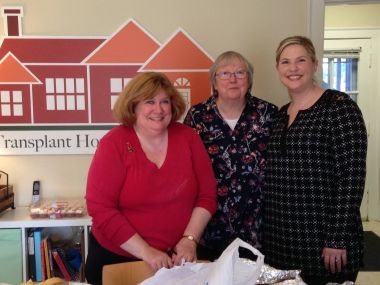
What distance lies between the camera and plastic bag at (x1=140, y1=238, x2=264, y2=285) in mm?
913

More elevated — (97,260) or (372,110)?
(372,110)

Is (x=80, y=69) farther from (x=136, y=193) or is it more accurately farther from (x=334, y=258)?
(x=334, y=258)

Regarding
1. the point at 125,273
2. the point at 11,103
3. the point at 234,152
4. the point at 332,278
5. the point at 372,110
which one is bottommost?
the point at 332,278

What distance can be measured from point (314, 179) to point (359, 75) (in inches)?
126

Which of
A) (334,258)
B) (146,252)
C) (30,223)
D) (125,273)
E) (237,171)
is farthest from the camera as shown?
(30,223)

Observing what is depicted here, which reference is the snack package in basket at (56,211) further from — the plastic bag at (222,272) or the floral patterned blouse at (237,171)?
the plastic bag at (222,272)

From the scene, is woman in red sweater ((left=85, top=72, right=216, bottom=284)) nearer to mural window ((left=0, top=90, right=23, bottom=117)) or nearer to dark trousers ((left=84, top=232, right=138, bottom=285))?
dark trousers ((left=84, top=232, right=138, bottom=285))

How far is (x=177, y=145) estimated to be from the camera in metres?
1.57

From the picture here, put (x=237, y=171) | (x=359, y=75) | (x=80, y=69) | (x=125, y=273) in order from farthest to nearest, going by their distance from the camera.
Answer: (x=359, y=75), (x=80, y=69), (x=237, y=171), (x=125, y=273)

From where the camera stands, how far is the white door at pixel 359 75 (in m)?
4.27

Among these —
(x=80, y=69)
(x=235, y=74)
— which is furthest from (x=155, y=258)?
(x=80, y=69)

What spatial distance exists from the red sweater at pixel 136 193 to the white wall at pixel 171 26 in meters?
1.17

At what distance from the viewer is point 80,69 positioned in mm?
2514

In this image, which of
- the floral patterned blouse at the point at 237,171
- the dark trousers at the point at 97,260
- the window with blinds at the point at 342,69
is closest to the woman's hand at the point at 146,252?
the dark trousers at the point at 97,260
